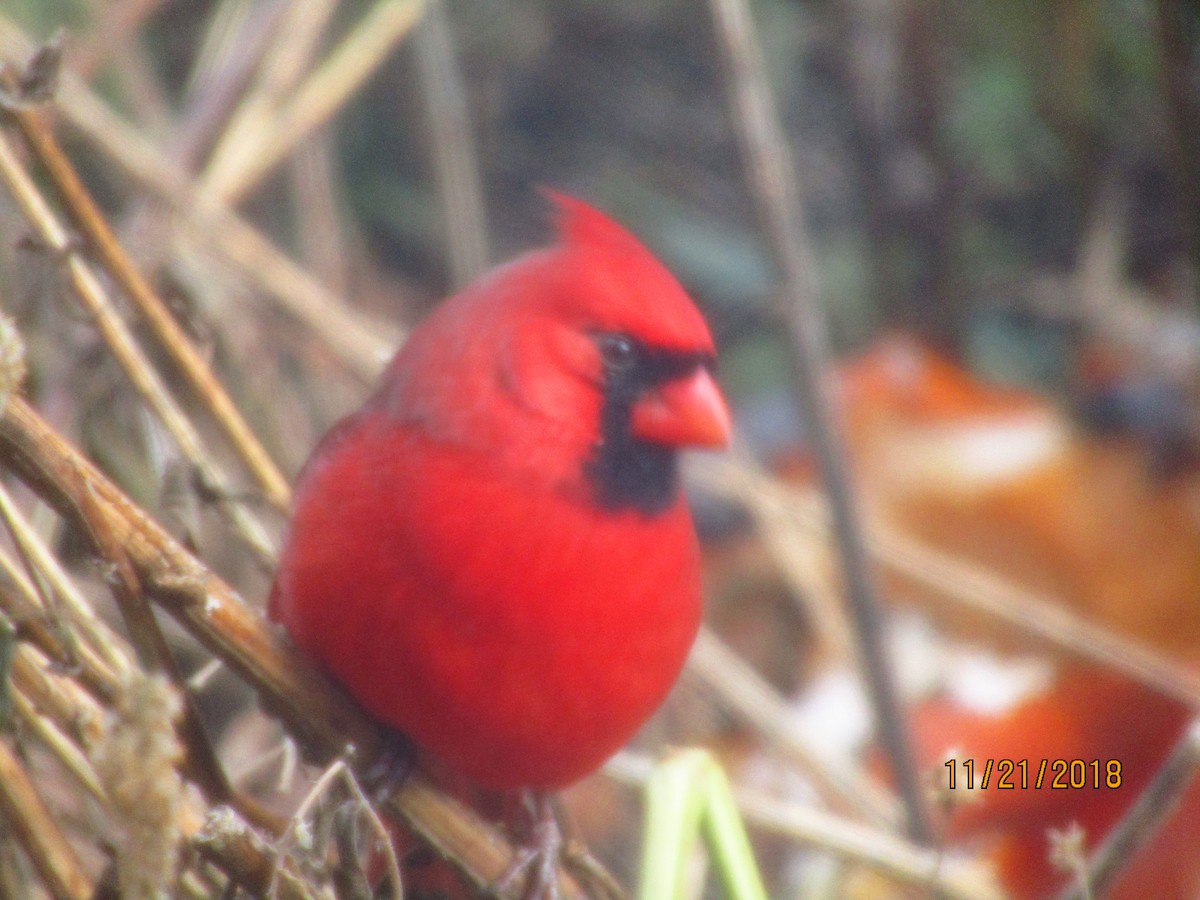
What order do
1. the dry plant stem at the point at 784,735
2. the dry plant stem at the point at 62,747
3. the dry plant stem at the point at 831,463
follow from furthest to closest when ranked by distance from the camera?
the dry plant stem at the point at 784,735, the dry plant stem at the point at 831,463, the dry plant stem at the point at 62,747

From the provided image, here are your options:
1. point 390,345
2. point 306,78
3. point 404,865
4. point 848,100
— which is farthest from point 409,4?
point 404,865

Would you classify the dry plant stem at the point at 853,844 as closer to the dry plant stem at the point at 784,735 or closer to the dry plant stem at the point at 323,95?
the dry plant stem at the point at 784,735

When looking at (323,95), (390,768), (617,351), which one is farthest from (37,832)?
(323,95)

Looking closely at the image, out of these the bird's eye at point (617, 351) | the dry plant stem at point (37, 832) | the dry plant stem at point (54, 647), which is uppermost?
the bird's eye at point (617, 351)

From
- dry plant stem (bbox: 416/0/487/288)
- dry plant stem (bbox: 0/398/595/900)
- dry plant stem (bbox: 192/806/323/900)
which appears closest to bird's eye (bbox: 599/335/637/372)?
dry plant stem (bbox: 0/398/595/900)

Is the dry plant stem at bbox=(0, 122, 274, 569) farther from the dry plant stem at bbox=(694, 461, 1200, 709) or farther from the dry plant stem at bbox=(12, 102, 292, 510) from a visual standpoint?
the dry plant stem at bbox=(694, 461, 1200, 709)

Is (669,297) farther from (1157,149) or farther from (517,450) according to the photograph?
(1157,149)

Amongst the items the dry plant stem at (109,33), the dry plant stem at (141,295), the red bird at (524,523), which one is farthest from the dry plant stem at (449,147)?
the red bird at (524,523)
